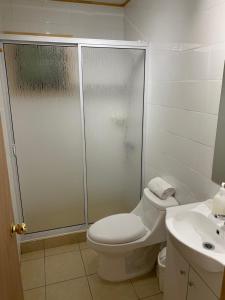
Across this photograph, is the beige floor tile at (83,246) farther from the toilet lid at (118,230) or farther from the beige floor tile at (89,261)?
the toilet lid at (118,230)

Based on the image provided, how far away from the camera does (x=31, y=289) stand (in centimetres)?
185

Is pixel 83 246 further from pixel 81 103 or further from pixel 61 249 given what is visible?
pixel 81 103

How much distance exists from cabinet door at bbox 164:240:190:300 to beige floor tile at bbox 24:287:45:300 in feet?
3.23

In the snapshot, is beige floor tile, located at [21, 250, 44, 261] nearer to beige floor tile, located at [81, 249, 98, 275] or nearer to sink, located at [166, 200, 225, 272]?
beige floor tile, located at [81, 249, 98, 275]

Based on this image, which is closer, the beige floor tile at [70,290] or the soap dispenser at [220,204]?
the soap dispenser at [220,204]

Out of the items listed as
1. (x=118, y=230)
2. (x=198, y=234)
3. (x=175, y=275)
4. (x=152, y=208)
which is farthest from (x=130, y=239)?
(x=198, y=234)

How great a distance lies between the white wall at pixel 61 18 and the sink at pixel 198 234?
2.16 meters

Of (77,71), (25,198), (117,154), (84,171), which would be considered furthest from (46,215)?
(77,71)

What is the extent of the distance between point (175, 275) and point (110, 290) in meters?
0.73

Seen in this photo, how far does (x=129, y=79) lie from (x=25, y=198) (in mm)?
1498

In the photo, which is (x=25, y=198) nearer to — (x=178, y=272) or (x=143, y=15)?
(x=178, y=272)

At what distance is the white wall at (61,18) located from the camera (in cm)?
231

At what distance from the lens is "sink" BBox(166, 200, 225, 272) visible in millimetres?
995

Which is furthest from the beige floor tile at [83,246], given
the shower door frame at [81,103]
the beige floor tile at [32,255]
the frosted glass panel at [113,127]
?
the beige floor tile at [32,255]
